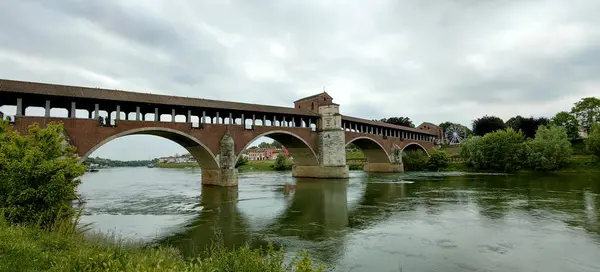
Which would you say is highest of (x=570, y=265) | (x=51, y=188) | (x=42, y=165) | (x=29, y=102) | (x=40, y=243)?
(x=29, y=102)

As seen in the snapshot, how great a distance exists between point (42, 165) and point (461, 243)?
582 inches

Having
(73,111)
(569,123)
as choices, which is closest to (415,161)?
(569,123)

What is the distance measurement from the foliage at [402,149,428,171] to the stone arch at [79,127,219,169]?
47.1m

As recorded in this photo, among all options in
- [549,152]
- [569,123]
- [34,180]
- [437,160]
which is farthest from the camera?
[569,123]

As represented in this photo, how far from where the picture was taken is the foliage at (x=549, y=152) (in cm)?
5006

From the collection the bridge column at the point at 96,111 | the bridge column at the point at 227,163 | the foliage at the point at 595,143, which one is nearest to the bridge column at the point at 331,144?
the bridge column at the point at 227,163

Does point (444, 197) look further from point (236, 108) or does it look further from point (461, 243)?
point (236, 108)

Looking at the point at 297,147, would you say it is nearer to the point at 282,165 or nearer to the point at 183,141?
the point at 183,141

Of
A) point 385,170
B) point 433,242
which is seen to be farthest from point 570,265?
point 385,170

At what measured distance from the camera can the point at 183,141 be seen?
34.1 metres

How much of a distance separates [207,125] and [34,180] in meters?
22.7

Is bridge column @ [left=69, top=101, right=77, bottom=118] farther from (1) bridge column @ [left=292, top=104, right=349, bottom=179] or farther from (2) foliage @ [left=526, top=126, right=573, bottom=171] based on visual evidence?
(2) foliage @ [left=526, top=126, right=573, bottom=171]

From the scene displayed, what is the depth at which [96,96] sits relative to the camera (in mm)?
26125

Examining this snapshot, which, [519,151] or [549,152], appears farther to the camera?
[519,151]
